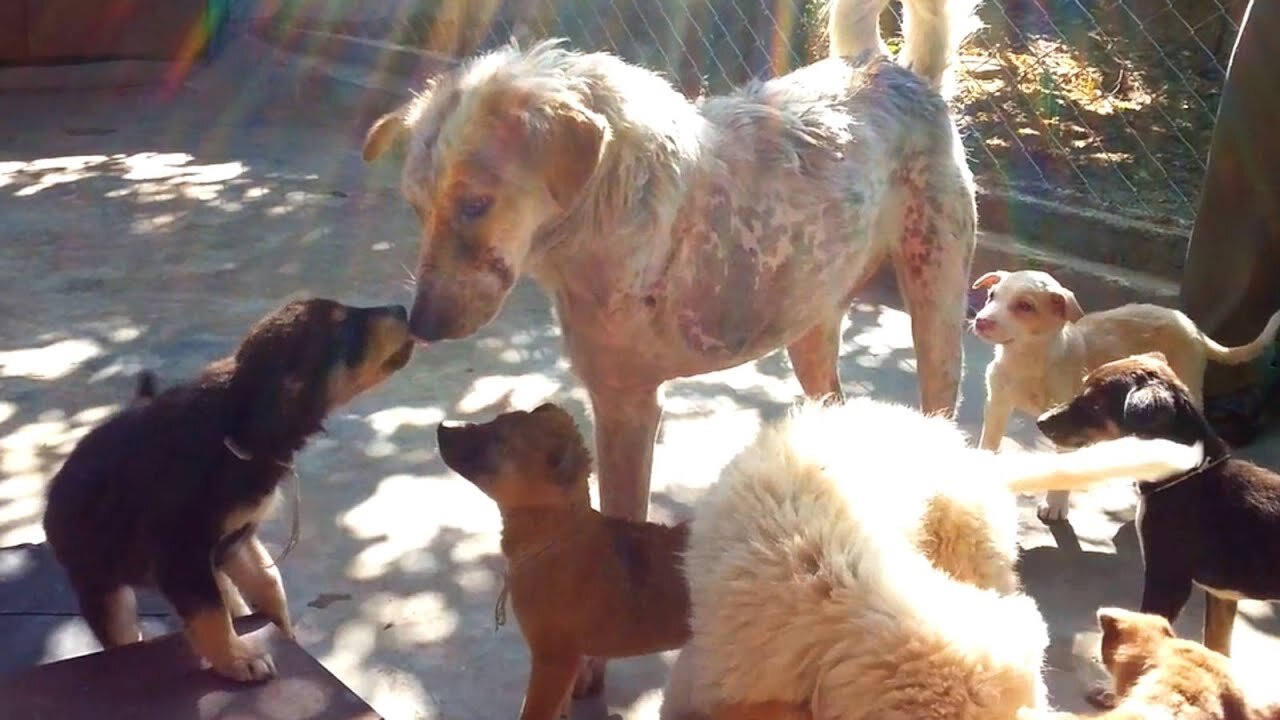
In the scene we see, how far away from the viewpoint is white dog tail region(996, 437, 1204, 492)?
284 cm

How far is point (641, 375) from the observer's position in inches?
136

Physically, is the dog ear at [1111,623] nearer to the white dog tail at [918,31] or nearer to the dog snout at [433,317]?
Result: the dog snout at [433,317]

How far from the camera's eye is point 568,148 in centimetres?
300

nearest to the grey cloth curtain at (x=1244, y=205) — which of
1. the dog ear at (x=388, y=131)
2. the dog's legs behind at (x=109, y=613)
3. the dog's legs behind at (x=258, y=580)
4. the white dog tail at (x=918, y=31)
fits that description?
the white dog tail at (x=918, y=31)

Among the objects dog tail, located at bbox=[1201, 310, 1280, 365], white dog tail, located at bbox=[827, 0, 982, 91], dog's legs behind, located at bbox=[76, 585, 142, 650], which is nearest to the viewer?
dog's legs behind, located at bbox=[76, 585, 142, 650]

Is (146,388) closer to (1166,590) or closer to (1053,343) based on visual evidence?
(1166,590)

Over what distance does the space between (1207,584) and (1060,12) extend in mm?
7653

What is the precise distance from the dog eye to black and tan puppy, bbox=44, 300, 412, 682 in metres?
0.34

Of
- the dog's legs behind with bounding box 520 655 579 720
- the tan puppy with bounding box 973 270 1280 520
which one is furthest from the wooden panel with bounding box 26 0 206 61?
the dog's legs behind with bounding box 520 655 579 720

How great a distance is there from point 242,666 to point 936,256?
2404 mm

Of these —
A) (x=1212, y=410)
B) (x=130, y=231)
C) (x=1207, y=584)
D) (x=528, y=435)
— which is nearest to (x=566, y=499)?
(x=528, y=435)

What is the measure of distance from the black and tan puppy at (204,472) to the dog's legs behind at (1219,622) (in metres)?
2.35

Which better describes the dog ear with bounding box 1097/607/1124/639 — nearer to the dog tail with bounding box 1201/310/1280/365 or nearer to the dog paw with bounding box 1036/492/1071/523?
the dog paw with bounding box 1036/492/1071/523

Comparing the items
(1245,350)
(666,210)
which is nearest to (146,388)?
(666,210)
